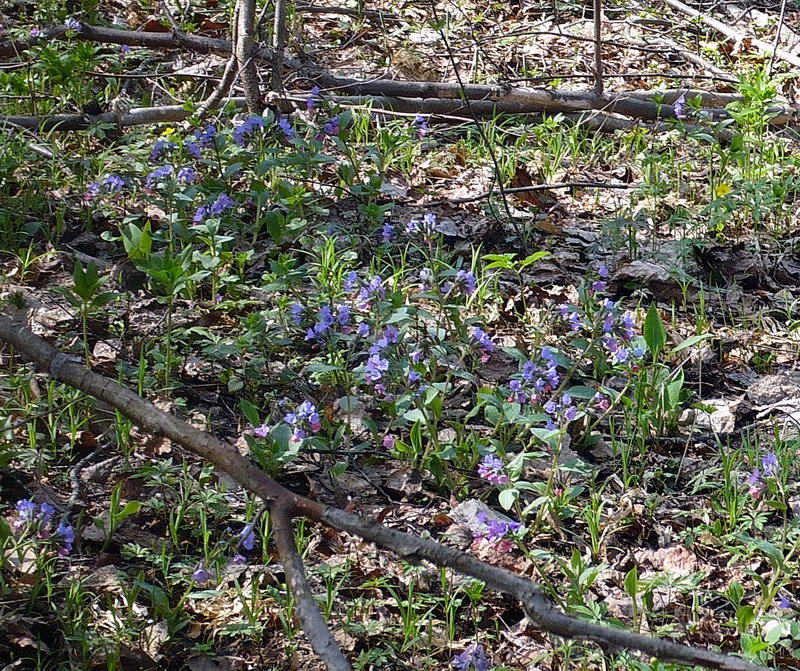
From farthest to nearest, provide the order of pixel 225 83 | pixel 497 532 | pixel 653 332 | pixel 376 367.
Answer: pixel 225 83
pixel 653 332
pixel 376 367
pixel 497 532

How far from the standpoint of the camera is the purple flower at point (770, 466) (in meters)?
2.36

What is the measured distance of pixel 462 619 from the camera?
2.13 meters

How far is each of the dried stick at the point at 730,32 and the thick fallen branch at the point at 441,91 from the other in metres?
0.74

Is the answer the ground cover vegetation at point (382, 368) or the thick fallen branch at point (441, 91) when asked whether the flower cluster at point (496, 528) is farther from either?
the thick fallen branch at point (441, 91)

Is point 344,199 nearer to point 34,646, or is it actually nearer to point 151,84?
point 151,84

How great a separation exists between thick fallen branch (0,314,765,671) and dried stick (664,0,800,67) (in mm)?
5129

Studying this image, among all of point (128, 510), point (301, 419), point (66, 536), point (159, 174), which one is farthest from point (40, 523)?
point (159, 174)

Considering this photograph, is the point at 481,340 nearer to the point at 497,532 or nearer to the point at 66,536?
the point at 497,532

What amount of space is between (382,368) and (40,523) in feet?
3.36

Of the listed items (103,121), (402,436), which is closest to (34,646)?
(402,436)

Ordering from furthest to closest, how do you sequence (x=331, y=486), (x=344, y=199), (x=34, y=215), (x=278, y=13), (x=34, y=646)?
1. (x=278, y=13)
2. (x=344, y=199)
3. (x=34, y=215)
4. (x=331, y=486)
5. (x=34, y=646)

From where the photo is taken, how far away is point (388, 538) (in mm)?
1173

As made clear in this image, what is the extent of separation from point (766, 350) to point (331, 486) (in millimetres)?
1819

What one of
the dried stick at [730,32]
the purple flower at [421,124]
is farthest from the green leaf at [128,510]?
the dried stick at [730,32]
